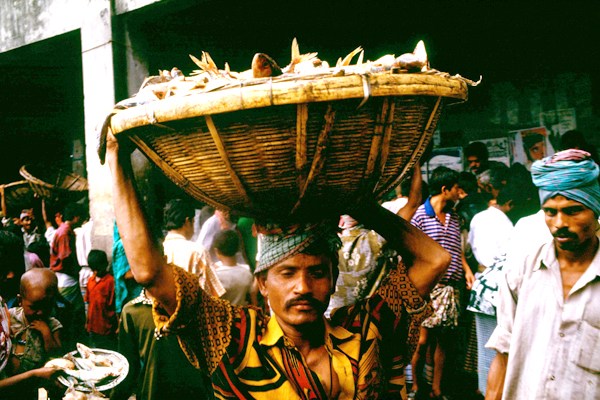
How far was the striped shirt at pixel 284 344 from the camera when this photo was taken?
185 cm

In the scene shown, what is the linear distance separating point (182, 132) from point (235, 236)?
3554mm

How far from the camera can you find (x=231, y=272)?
4992mm

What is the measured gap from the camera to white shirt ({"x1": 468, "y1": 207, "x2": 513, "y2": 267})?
4934mm

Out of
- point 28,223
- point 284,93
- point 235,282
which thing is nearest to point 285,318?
point 284,93

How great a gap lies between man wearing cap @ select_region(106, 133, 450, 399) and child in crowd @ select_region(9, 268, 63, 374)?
6.47ft

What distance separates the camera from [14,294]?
3576mm

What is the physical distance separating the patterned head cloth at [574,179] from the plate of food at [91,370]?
2218mm

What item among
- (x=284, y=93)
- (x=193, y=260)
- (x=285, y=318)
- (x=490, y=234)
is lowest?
(x=193, y=260)

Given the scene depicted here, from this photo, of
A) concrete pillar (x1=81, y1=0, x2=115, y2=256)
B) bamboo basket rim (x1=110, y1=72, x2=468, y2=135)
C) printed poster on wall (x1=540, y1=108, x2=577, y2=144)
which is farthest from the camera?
printed poster on wall (x1=540, y1=108, x2=577, y2=144)

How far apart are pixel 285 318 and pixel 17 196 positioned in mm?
9847

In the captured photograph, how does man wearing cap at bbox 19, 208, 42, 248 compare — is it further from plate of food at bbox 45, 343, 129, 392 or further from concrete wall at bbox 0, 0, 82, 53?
plate of food at bbox 45, 343, 129, 392

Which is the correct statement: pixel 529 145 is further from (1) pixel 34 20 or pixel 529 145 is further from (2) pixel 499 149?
(1) pixel 34 20

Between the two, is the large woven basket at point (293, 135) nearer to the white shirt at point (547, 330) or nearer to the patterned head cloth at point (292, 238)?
the patterned head cloth at point (292, 238)

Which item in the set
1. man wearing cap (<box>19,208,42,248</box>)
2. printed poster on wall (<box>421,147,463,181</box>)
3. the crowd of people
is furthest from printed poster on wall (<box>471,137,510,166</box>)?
man wearing cap (<box>19,208,42,248</box>)
